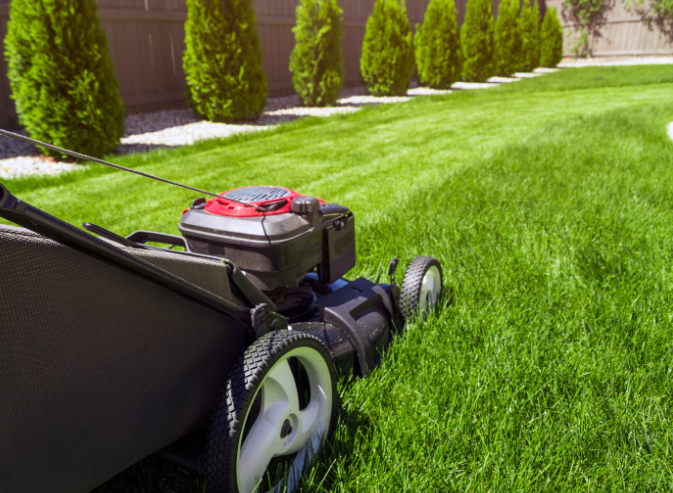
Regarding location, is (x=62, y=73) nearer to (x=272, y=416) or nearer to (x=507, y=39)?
(x=272, y=416)

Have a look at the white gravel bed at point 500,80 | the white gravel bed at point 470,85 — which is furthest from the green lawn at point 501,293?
the white gravel bed at point 500,80

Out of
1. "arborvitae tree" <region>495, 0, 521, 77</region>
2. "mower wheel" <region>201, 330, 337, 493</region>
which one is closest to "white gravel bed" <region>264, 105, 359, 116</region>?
"mower wheel" <region>201, 330, 337, 493</region>

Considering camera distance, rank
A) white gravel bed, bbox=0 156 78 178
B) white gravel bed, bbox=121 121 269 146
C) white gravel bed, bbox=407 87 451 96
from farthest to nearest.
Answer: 1. white gravel bed, bbox=407 87 451 96
2. white gravel bed, bbox=121 121 269 146
3. white gravel bed, bbox=0 156 78 178

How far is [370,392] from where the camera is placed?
175 cm

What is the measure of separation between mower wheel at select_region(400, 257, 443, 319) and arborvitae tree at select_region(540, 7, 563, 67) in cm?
2543

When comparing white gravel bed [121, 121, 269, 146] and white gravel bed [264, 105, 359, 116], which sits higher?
white gravel bed [264, 105, 359, 116]

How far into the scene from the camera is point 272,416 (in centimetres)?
136

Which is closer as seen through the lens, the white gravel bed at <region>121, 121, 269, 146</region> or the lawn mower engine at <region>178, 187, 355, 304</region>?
the lawn mower engine at <region>178, 187, 355, 304</region>

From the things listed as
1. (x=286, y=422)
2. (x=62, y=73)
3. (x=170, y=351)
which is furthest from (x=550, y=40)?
(x=170, y=351)

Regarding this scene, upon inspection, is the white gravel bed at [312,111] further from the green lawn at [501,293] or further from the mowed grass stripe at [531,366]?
the mowed grass stripe at [531,366]

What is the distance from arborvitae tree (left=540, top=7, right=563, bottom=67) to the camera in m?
24.1

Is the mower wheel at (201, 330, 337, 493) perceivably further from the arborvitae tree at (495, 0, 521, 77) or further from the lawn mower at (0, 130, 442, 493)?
the arborvitae tree at (495, 0, 521, 77)

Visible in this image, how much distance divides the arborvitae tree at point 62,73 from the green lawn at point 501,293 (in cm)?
92

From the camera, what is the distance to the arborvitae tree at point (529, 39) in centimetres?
2214
